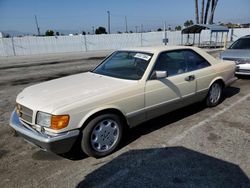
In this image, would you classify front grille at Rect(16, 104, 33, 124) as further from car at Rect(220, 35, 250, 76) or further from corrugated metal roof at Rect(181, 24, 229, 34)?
corrugated metal roof at Rect(181, 24, 229, 34)

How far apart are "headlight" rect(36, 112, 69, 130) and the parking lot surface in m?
0.64

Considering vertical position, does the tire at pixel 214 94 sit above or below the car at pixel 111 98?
below

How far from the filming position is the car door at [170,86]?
4.13 metres

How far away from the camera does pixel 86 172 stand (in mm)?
3285

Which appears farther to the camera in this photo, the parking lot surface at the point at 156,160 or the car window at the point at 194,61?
the car window at the point at 194,61

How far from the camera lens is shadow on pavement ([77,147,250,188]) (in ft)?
9.85

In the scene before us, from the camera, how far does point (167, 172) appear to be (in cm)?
323

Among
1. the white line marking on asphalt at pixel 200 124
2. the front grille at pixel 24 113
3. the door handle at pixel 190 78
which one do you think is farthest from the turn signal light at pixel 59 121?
the door handle at pixel 190 78

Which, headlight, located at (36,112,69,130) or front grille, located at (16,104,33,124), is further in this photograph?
front grille, located at (16,104,33,124)

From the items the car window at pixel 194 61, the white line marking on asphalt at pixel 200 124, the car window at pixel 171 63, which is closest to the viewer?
the white line marking on asphalt at pixel 200 124

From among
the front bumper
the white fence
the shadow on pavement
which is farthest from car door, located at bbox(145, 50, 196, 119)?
the white fence

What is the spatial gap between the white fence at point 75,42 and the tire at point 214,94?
75.4 ft

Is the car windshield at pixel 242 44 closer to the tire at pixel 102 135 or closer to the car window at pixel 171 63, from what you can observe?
the car window at pixel 171 63

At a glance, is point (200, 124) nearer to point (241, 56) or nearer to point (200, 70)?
point (200, 70)
